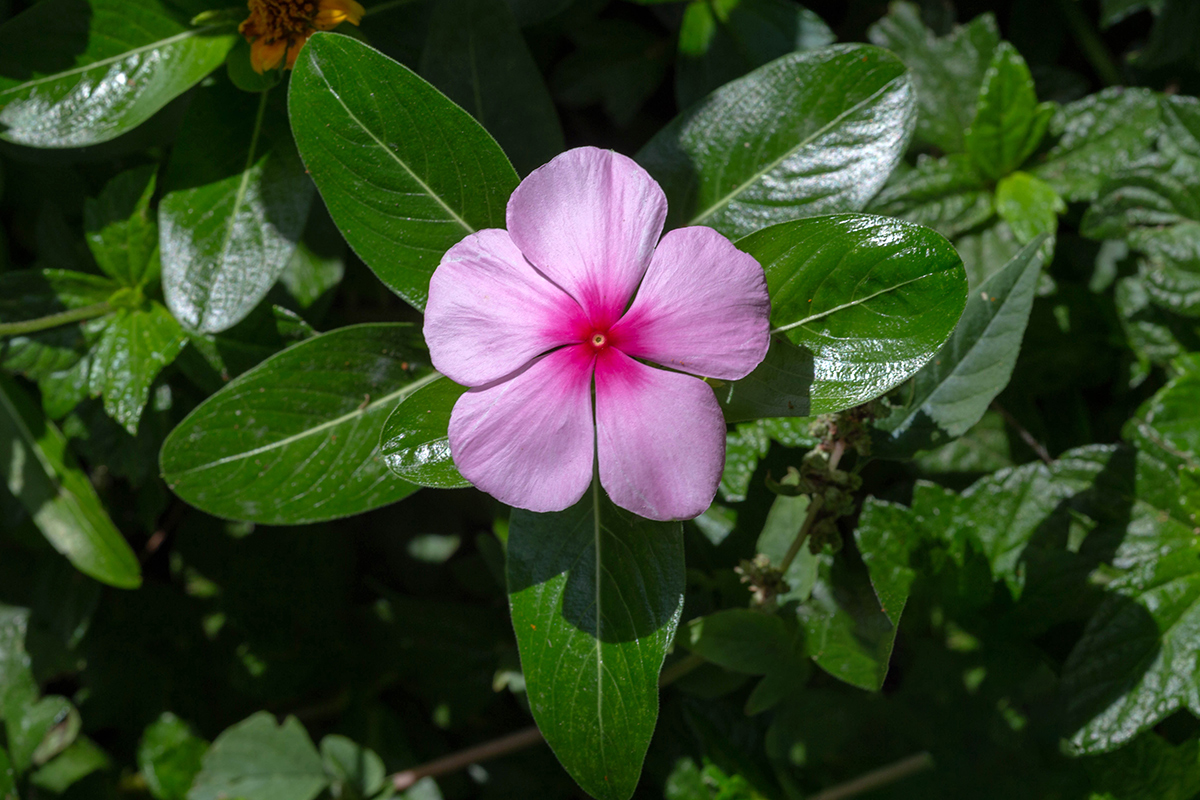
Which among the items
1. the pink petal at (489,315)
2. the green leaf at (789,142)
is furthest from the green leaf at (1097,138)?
the pink petal at (489,315)

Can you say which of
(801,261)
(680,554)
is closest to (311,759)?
(680,554)

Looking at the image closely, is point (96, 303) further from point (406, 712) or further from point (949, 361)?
point (949, 361)

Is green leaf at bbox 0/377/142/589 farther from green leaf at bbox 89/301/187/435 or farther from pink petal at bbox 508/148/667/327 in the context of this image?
pink petal at bbox 508/148/667/327

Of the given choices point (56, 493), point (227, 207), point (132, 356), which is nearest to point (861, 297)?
point (227, 207)

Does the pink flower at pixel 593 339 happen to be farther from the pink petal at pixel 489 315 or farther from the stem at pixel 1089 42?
the stem at pixel 1089 42

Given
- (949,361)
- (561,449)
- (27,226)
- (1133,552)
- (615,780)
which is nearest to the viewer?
(561,449)

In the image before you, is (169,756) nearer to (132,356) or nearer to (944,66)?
(132,356)

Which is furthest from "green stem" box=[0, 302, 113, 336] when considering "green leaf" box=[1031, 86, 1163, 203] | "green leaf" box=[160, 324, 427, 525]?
"green leaf" box=[1031, 86, 1163, 203]
